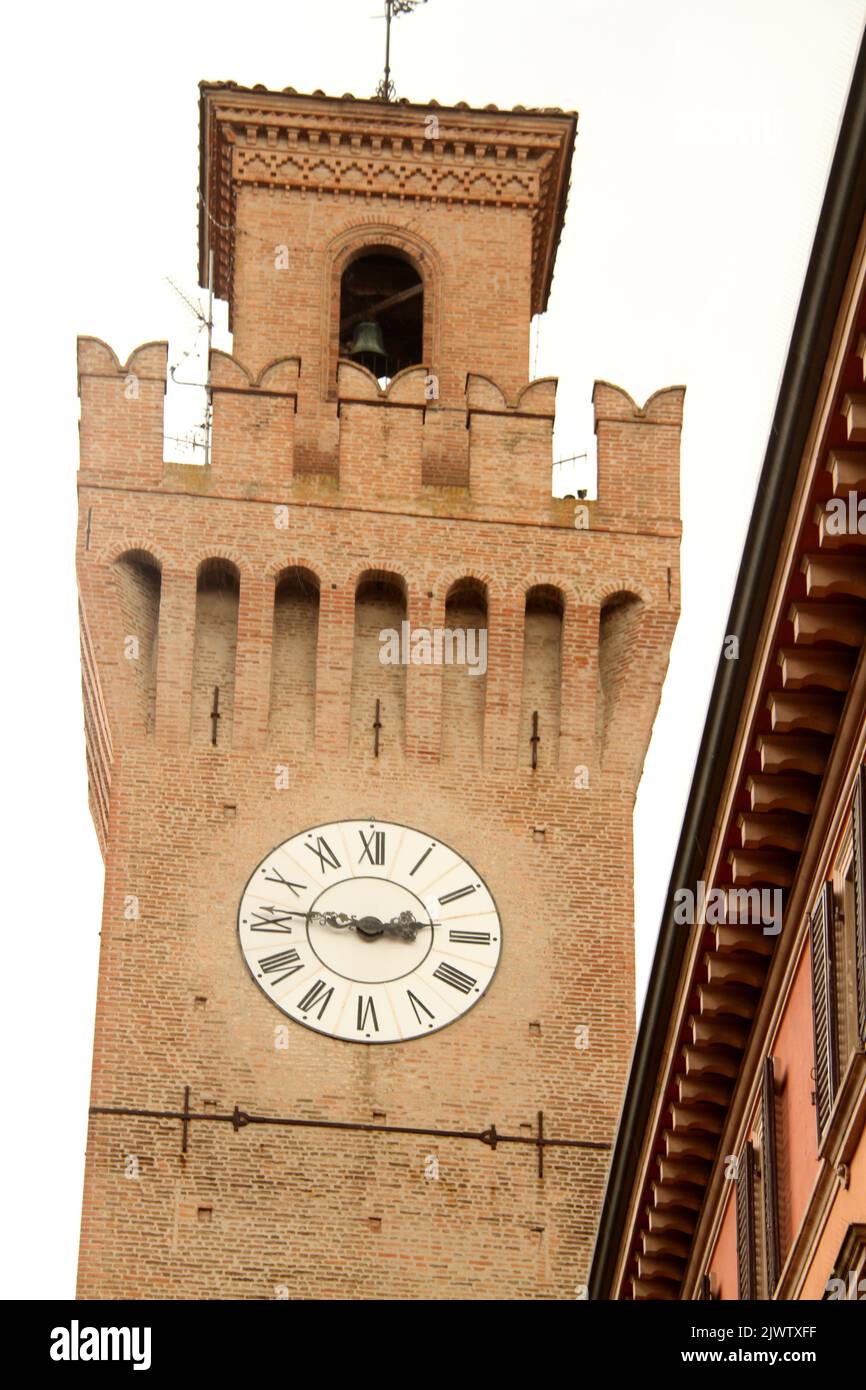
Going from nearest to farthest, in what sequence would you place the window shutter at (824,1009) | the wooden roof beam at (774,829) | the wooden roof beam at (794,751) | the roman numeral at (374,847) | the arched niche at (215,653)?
the window shutter at (824,1009) → the wooden roof beam at (794,751) → the wooden roof beam at (774,829) → the roman numeral at (374,847) → the arched niche at (215,653)

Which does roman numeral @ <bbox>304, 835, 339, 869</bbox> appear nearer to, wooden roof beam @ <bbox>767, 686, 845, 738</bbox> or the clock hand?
the clock hand

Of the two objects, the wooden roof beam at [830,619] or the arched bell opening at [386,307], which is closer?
the wooden roof beam at [830,619]

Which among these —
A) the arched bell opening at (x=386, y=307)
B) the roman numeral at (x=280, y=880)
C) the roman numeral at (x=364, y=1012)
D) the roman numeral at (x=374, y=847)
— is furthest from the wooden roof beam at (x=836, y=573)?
the arched bell opening at (x=386, y=307)

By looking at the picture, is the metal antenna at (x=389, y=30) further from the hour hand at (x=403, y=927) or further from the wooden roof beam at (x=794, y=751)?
the wooden roof beam at (x=794, y=751)

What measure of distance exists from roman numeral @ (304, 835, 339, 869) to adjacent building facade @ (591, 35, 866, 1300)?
9505mm

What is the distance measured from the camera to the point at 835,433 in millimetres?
19859

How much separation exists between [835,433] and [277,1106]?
639 inches

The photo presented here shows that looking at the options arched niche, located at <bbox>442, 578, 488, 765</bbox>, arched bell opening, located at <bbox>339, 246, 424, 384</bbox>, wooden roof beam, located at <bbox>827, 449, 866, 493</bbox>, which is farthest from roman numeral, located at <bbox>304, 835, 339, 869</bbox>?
wooden roof beam, located at <bbox>827, 449, 866, 493</bbox>

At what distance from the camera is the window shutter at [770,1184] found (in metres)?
23.1

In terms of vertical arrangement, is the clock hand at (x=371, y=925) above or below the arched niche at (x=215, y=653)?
below

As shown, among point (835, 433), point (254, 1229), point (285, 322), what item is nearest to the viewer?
point (835, 433)

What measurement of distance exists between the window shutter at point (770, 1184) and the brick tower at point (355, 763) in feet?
35.4
